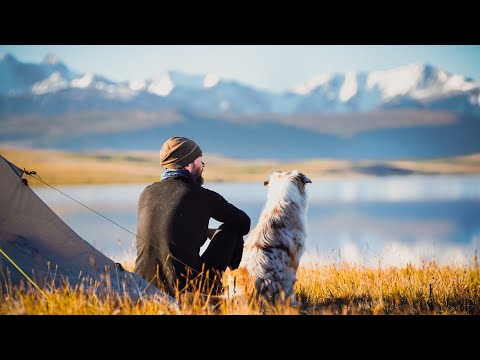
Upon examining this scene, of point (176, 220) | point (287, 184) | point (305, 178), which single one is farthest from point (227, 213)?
point (305, 178)

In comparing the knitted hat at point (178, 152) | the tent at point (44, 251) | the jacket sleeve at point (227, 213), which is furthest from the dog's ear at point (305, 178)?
the tent at point (44, 251)

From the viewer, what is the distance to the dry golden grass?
5.56 meters

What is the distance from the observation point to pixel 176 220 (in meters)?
5.69

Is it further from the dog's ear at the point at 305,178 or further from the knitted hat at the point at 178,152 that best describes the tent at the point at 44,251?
the dog's ear at the point at 305,178

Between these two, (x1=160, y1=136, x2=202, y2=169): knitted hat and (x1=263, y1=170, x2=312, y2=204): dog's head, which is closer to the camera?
(x1=160, y1=136, x2=202, y2=169): knitted hat

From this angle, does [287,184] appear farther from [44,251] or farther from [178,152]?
[44,251]

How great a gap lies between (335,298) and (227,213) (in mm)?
1889

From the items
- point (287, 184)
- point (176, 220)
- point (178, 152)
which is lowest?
point (176, 220)

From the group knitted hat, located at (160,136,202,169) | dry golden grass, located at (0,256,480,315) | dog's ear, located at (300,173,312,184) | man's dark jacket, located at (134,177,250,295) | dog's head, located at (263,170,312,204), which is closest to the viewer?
dry golden grass, located at (0,256,480,315)

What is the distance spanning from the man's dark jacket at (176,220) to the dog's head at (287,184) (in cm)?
44

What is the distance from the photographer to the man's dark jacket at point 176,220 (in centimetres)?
568

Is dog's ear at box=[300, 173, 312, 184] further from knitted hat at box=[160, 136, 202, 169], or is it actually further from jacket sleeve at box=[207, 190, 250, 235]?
knitted hat at box=[160, 136, 202, 169]

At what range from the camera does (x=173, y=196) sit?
18.7 feet

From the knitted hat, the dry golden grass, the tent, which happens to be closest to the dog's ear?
the knitted hat
